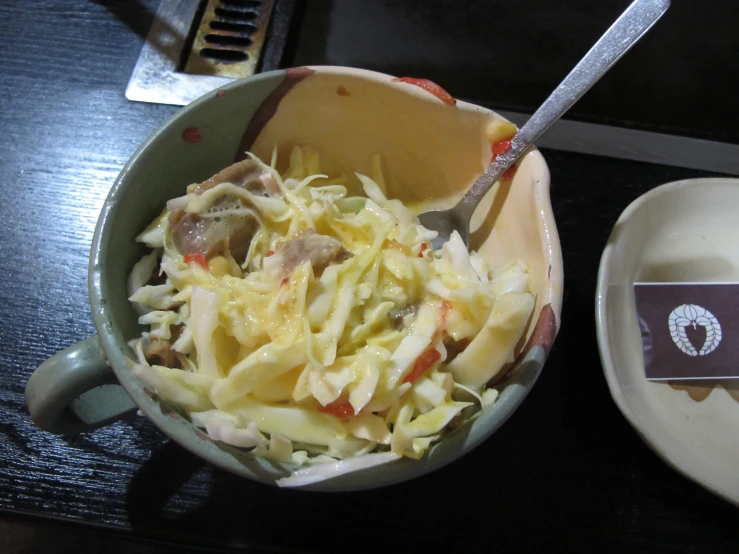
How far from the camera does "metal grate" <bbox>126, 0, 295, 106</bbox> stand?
1244 millimetres

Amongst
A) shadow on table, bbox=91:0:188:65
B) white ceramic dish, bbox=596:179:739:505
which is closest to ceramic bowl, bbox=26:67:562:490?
white ceramic dish, bbox=596:179:739:505

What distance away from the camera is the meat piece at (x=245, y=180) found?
807 mm

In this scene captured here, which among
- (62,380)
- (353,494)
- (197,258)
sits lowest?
(353,494)

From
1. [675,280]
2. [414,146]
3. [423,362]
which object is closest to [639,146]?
[675,280]

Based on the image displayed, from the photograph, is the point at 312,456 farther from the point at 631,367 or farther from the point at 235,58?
the point at 235,58

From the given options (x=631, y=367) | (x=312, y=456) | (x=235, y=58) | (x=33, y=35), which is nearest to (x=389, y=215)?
(x=312, y=456)

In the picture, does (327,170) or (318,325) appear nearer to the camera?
(318,325)

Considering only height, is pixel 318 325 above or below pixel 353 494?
above

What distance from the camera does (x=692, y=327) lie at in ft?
3.35

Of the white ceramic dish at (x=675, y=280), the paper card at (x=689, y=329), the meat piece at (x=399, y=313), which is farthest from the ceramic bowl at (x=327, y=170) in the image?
the paper card at (x=689, y=329)

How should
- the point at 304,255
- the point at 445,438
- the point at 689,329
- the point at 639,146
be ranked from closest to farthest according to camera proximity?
the point at 445,438 < the point at 304,255 < the point at 689,329 < the point at 639,146

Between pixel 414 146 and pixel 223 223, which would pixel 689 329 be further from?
pixel 223 223

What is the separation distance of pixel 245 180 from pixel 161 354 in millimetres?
282

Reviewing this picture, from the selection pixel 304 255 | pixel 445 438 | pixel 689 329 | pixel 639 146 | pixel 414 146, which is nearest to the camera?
pixel 445 438
